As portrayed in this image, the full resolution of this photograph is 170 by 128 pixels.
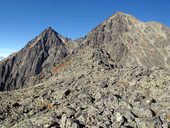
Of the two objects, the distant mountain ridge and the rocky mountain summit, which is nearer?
the rocky mountain summit

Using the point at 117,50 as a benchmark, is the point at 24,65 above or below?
above

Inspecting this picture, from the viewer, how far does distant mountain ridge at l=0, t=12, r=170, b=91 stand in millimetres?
151500

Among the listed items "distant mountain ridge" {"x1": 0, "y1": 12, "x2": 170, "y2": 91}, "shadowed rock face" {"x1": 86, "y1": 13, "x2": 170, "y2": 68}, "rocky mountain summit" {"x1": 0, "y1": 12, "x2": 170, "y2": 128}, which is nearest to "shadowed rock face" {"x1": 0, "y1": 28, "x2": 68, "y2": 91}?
"distant mountain ridge" {"x1": 0, "y1": 12, "x2": 170, "y2": 91}

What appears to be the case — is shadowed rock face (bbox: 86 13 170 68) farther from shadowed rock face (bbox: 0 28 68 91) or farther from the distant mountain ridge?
shadowed rock face (bbox: 0 28 68 91)

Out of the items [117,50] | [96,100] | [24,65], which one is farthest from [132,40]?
[96,100]

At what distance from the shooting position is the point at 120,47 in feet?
529

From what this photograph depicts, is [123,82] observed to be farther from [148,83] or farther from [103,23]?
[103,23]

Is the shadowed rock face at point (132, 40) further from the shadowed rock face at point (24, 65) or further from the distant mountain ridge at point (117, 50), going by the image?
the shadowed rock face at point (24, 65)

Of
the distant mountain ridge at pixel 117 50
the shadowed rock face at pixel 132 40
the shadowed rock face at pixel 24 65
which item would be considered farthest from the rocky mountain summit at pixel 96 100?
the shadowed rock face at pixel 24 65

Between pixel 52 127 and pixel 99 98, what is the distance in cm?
1026

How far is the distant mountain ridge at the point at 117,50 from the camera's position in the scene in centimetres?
15150

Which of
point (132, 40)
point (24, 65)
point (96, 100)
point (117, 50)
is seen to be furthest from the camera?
point (24, 65)

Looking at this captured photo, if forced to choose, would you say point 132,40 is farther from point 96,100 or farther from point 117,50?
point 96,100

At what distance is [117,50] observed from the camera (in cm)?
15962
